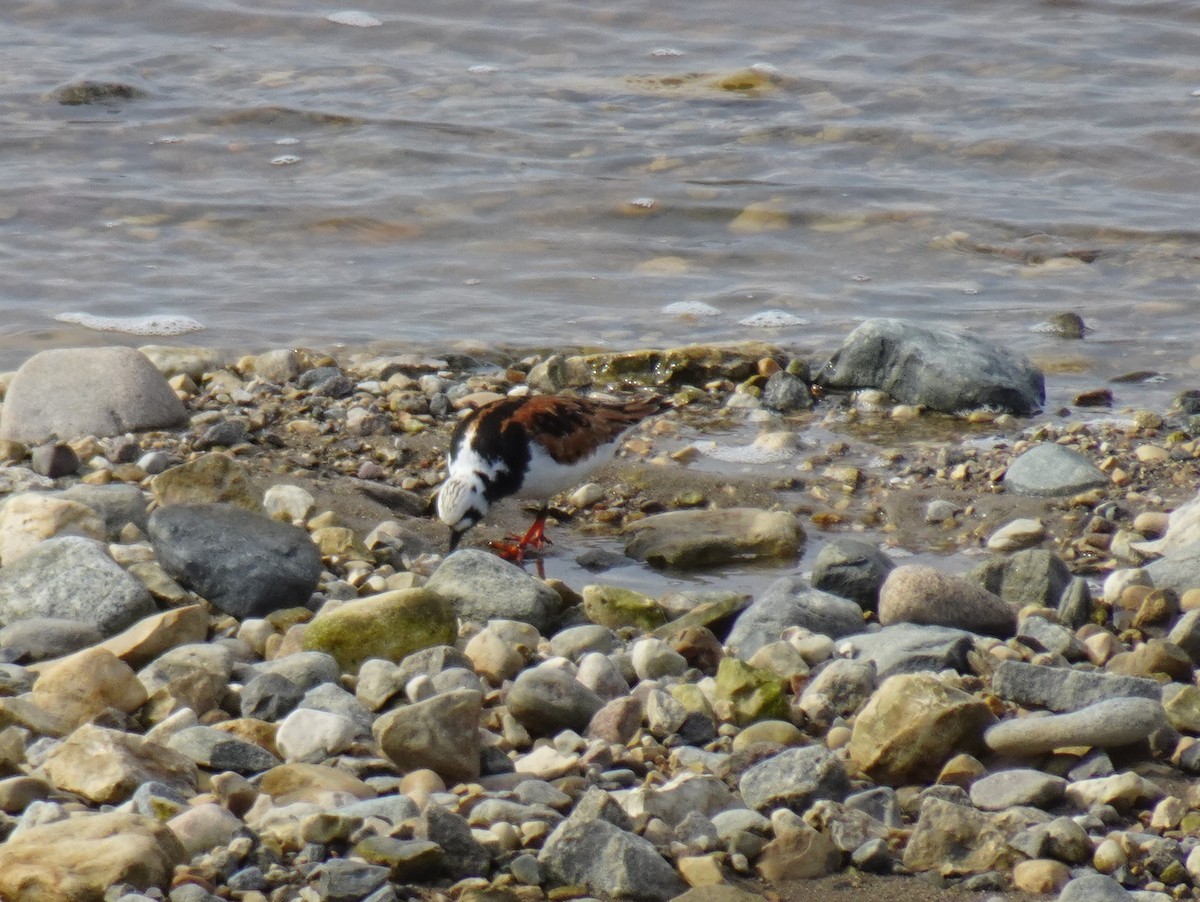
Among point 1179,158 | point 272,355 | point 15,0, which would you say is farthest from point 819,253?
point 15,0

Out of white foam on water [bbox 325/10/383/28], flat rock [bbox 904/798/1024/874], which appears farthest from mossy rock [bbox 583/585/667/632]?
white foam on water [bbox 325/10/383/28]

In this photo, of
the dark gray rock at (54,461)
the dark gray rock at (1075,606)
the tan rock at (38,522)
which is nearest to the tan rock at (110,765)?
the tan rock at (38,522)

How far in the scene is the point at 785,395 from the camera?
745 centimetres

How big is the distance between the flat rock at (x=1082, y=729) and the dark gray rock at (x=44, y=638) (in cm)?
242

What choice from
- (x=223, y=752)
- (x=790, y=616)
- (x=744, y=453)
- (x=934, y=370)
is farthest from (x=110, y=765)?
(x=934, y=370)

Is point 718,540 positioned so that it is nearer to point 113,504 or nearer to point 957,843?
point 113,504

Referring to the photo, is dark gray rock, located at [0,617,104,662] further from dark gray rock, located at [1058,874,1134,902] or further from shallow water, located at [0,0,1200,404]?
shallow water, located at [0,0,1200,404]

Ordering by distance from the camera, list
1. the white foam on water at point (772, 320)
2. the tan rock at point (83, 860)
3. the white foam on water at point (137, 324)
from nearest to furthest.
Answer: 1. the tan rock at point (83, 860)
2. the white foam on water at point (137, 324)
3. the white foam on water at point (772, 320)

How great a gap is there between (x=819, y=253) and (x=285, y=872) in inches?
297

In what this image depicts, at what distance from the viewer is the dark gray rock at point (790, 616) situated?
448 centimetres

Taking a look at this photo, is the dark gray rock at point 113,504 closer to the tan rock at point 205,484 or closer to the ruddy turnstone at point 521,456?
the tan rock at point 205,484

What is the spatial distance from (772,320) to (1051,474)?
9.06 feet

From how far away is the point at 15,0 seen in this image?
1394cm

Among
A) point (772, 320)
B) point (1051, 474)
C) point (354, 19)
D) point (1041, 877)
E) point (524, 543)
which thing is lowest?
point (524, 543)
